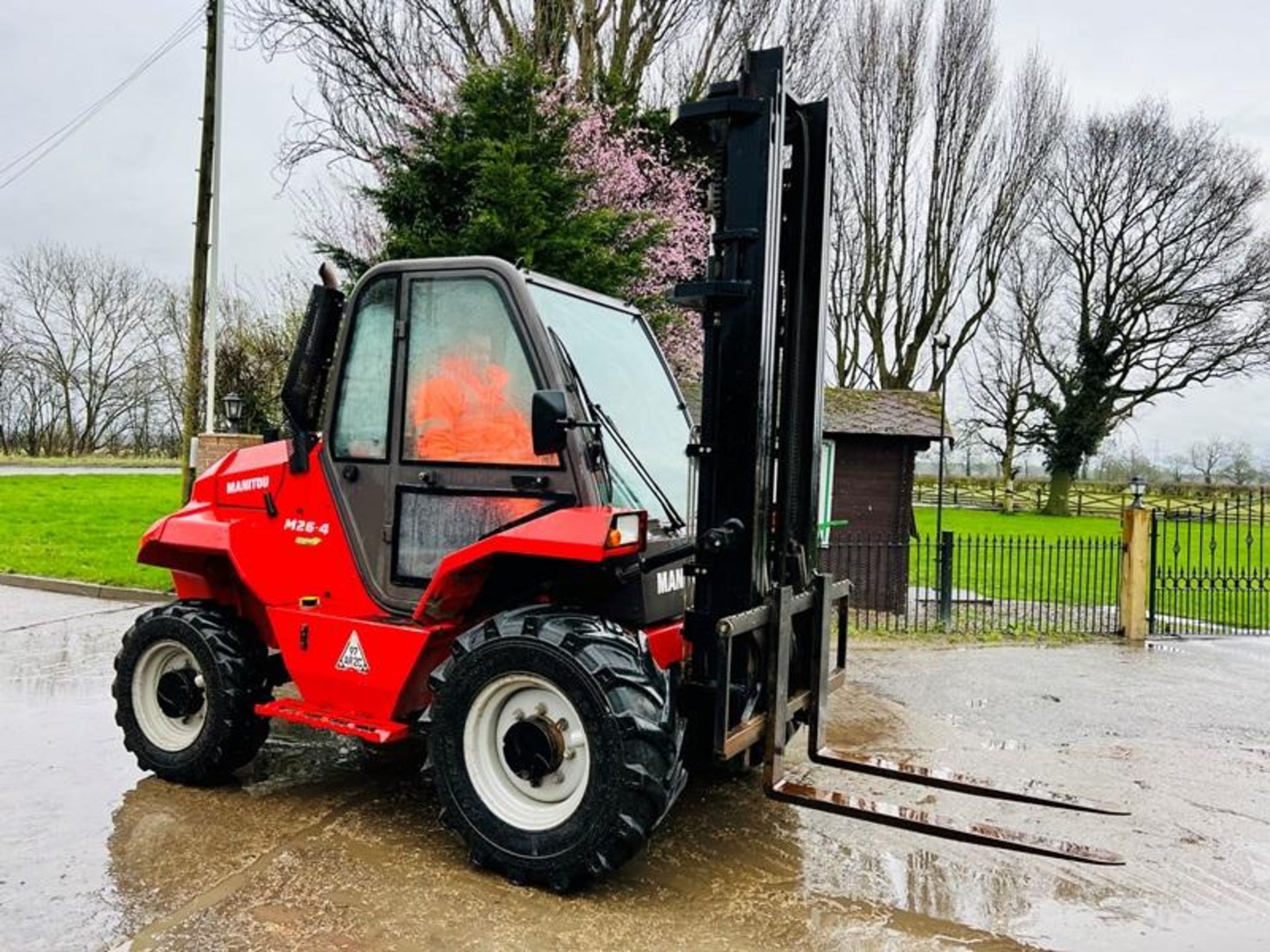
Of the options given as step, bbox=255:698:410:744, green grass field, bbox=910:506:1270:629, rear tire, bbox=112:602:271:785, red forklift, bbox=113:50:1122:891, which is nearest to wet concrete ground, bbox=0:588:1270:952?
rear tire, bbox=112:602:271:785

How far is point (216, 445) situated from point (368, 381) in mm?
8150

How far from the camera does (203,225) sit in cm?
1289

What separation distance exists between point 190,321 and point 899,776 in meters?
12.1

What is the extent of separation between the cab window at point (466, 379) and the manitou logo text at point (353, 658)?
2.73 feet

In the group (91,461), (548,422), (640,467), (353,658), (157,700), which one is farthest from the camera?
(91,461)

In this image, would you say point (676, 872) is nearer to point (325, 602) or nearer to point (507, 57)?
point (325, 602)

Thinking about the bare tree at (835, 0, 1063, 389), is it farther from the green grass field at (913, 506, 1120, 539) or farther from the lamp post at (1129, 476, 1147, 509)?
the lamp post at (1129, 476, 1147, 509)

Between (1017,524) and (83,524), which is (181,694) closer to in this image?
(83,524)

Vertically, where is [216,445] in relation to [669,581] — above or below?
above

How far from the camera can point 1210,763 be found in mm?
5773

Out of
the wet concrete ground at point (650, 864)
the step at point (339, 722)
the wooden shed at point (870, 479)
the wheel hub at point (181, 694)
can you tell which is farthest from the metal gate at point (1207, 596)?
the wheel hub at point (181, 694)

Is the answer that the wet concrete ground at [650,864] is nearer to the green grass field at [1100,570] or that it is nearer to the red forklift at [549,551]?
the red forklift at [549,551]

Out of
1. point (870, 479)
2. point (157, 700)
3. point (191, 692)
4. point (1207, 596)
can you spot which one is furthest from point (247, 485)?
point (1207, 596)

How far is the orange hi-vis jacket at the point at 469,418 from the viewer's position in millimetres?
4023
